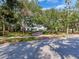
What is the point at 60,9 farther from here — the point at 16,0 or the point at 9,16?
the point at 16,0

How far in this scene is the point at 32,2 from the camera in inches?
1724

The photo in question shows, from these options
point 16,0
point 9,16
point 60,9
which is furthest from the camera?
point 60,9

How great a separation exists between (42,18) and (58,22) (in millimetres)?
3250

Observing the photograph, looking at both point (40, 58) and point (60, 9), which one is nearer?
point (40, 58)

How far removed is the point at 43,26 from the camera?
4528 cm

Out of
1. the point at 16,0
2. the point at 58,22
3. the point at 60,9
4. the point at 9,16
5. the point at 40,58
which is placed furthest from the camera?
A: the point at 60,9

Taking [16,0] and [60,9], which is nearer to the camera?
[16,0]

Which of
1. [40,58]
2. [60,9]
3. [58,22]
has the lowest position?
[40,58]

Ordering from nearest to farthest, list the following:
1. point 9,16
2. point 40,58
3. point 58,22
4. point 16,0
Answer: point 40,58, point 16,0, point 9,16, point 58,22

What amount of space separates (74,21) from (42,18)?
6783 millimetres

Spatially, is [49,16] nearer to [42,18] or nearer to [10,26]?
[42,18]

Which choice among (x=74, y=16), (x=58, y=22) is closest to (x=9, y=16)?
(x=58, y=22)

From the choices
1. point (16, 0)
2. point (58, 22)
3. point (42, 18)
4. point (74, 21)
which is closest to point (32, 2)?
point (42, 18)

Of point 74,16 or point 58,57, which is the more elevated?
point 74,16
